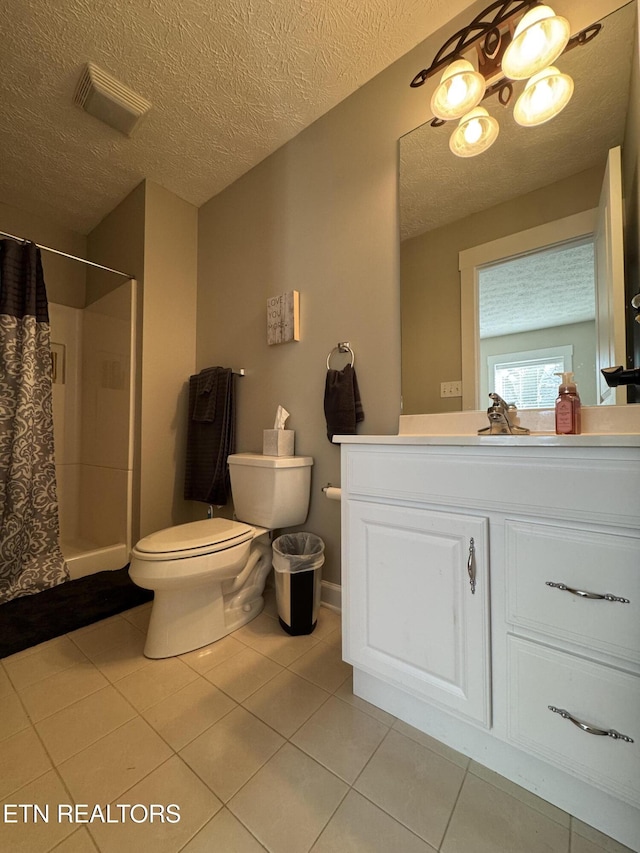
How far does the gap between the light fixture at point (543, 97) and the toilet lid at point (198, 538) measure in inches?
70.4

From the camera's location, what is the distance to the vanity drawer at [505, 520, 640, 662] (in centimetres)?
63

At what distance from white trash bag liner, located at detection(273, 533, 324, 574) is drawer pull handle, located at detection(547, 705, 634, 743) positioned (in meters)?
0.84

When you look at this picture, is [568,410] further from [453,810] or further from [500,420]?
[453,810]

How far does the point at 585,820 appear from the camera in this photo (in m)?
0.71

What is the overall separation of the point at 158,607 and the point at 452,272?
1.68m

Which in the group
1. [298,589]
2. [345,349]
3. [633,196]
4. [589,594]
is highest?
[633,196]

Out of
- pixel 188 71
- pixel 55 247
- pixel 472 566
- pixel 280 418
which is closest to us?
pixel 472 566

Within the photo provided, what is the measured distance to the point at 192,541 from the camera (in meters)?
1.25

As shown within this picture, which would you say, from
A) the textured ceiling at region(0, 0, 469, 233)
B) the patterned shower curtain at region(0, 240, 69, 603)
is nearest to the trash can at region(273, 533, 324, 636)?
the patterned shower curtain at region(0, 240, 69, 603)

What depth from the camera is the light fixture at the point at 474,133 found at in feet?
3.86

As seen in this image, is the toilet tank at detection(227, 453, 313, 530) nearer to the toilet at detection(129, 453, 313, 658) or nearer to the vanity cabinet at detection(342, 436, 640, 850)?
the toilet at detection(129, 453, 313, 658)

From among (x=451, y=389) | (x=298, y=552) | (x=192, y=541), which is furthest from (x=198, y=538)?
(x=451, y=389)

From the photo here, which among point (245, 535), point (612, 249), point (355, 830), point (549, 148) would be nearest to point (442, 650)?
point (355, 830)

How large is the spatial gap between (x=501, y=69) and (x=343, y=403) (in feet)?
4.11
